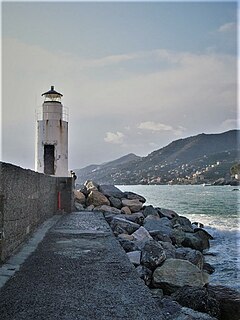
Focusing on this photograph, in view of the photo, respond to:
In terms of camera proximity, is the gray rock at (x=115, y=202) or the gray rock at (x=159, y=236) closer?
the gray rock at (x=159, y=236)

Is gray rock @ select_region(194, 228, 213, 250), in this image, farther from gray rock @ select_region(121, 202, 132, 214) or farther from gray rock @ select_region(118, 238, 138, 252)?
gray rock @ select_region(118, 238, 138, 252)

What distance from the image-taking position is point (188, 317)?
422 cm

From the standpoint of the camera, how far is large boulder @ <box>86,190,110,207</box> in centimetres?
1600

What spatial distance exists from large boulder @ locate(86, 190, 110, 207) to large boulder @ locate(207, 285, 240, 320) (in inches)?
366

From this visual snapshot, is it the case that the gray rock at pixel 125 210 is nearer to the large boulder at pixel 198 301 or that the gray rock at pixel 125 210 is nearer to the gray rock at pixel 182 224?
the gray rock at pixel 182 224

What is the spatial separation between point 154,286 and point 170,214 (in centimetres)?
1203

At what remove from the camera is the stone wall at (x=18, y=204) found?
18.0 ft

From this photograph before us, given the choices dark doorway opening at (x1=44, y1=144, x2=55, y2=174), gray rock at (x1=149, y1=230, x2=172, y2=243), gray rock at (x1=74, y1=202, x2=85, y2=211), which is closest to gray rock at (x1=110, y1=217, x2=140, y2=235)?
gray rock at (x1=149, y1=230, x2=172, y2=243)

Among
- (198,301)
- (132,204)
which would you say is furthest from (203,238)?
(198,301)

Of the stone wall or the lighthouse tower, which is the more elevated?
the lighthouse tower

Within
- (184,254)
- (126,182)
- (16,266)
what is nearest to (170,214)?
(184,254)

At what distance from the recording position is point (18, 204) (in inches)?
252

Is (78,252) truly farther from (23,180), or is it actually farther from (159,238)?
(159,238)

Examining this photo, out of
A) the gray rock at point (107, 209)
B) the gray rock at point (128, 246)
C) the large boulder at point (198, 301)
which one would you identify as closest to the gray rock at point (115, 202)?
the gray rock at point (107, 209)
